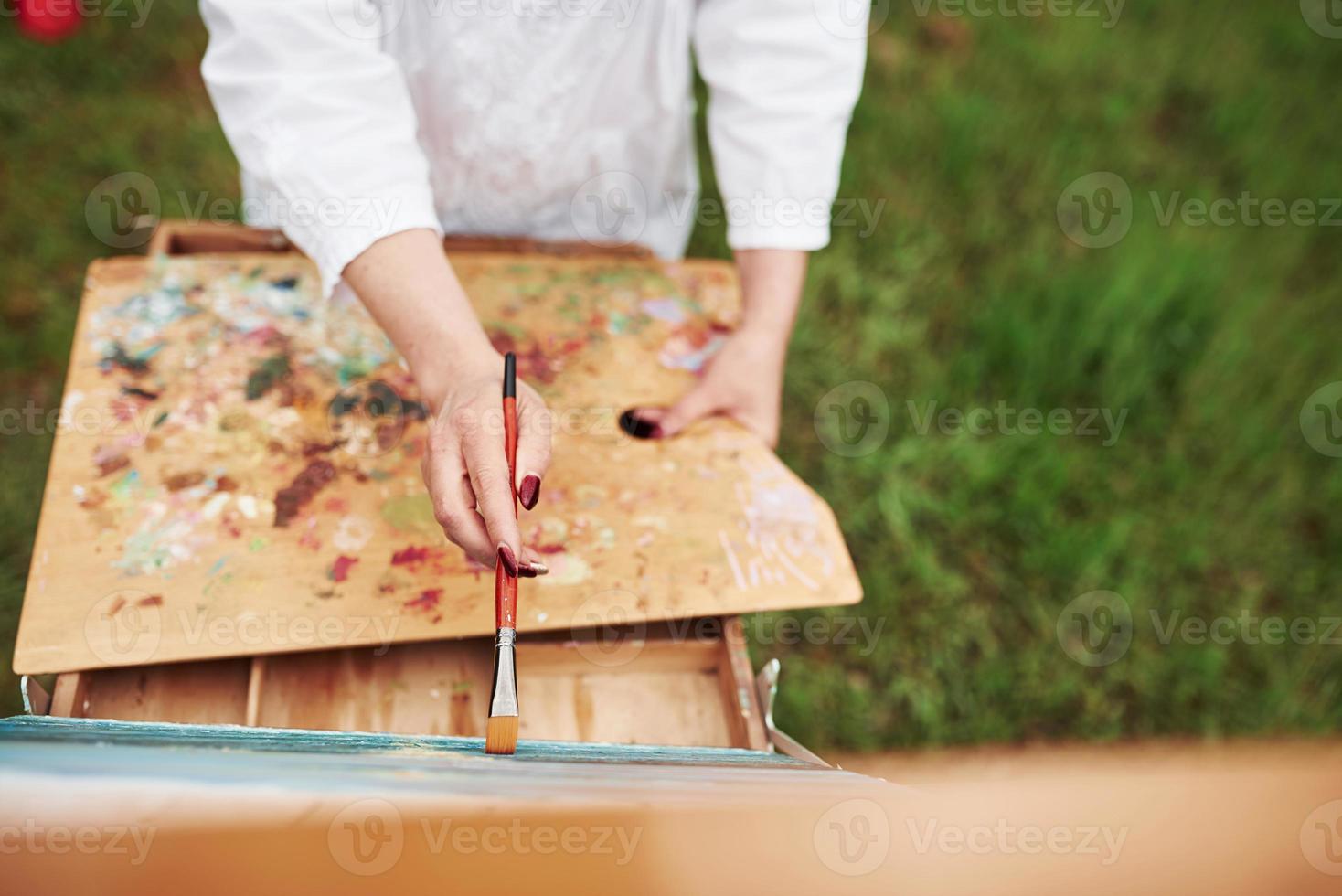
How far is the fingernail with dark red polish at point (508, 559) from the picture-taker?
757 millimetres

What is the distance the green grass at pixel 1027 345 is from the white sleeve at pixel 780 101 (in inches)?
38.7

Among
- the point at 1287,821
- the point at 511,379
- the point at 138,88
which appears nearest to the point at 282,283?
the point at 511,379

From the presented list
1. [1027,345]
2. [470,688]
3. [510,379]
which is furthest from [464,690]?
[1027,345]

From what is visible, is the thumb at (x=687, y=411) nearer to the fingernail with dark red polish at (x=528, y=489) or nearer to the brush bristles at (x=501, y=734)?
the fingernail with dark red polish at (x=528, y=489)

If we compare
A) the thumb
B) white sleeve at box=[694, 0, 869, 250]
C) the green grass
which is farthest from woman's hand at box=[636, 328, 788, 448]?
the green grass

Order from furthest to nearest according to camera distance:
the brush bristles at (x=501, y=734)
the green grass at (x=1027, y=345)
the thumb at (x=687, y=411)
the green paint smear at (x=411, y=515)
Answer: the green grass at (x=1027, y=345) < the thumb at (x=687, y=411) < the green paint smear at (x=411, y=515) < the brush bristles at (x=501, y=734)

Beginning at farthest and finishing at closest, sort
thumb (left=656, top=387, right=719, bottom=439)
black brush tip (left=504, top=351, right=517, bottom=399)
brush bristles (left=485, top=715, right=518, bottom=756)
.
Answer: thumb (left=656, top=387, right=719, bottom=439) < black brush tip (left=504, top=351, right=517, bottom=399) < brush bristles (left=485, top=715, right=518, bottom=756)

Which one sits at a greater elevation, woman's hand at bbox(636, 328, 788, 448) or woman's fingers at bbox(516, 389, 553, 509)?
woman's hand at bbox(636, 328, 788, 448)

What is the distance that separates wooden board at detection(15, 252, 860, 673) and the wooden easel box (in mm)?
50

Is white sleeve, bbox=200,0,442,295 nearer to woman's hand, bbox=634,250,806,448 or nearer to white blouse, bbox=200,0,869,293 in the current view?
white blouse, bbox=200,0,869,293

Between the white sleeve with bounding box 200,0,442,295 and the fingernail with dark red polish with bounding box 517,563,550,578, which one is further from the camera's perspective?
the white sleeve with bounding box 200,0,442,295

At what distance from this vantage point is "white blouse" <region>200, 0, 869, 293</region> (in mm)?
917

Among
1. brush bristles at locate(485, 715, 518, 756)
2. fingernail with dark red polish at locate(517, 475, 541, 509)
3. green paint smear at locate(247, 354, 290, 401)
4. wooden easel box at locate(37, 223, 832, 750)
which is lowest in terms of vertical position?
wooden easel box at locate(37, 223, 832, 750)

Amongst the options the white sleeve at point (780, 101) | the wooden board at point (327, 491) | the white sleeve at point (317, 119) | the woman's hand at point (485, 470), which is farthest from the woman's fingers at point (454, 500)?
the white sleeve at point (780, 101)
